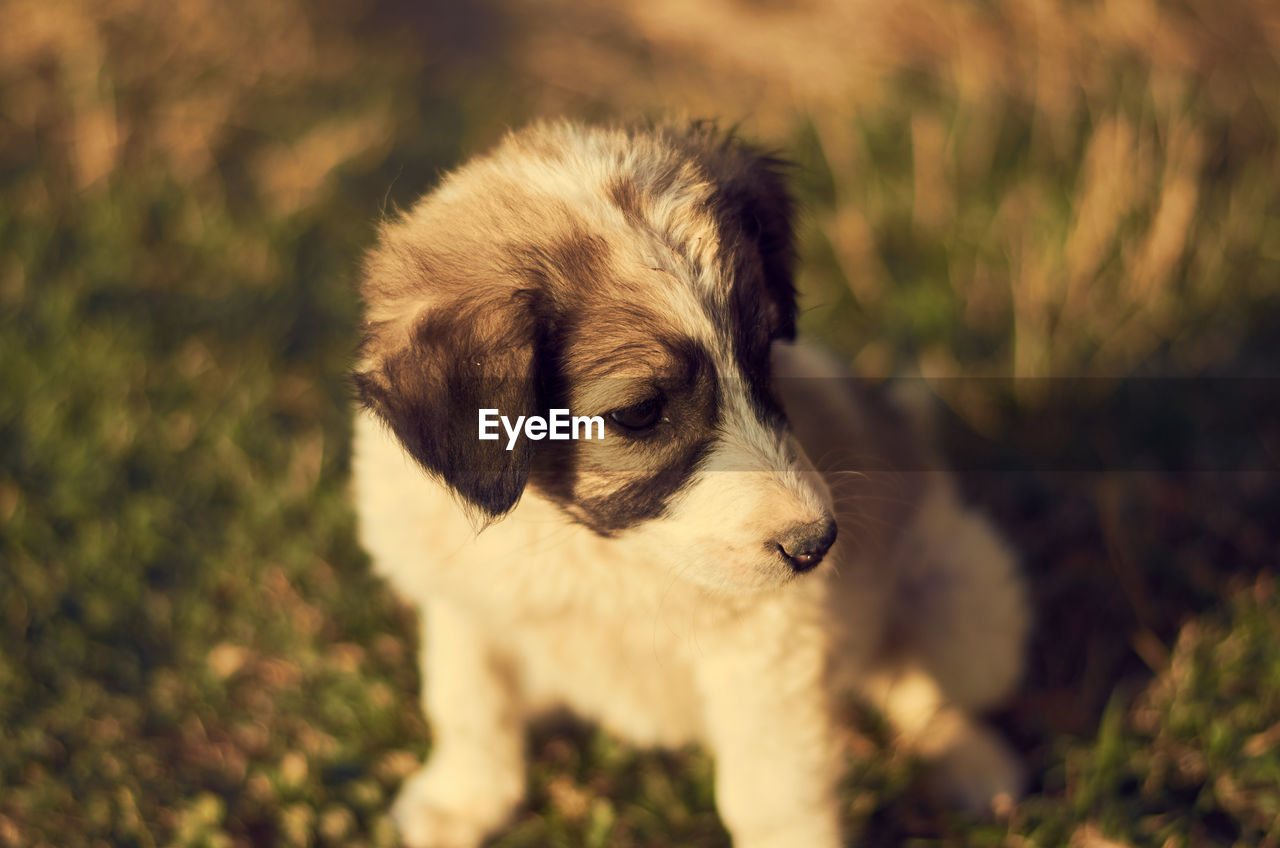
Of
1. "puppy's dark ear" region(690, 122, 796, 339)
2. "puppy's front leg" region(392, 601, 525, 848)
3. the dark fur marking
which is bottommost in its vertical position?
"puppy's front leg" region(392, 601, 525, 848)

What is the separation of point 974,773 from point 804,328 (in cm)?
202

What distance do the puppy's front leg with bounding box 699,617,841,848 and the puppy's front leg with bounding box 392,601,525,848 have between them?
687mm

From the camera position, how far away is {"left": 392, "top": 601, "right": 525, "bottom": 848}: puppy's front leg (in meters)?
2.69

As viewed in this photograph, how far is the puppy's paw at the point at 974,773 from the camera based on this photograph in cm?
286

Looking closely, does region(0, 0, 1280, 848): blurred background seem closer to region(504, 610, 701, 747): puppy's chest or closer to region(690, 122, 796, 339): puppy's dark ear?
region(504, 610, 701, 747): puppy's chest

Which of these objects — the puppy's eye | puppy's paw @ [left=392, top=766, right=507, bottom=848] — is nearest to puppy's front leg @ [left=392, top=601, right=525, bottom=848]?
puppy's paw @ [left=392, top=766, right=507, bottom=848]

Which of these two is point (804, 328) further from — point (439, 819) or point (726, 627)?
point (439, 819)

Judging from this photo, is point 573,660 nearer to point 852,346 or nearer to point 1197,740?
point 1197,740

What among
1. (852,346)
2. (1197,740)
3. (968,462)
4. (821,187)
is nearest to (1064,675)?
(1197,740)

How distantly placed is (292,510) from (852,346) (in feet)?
8.26

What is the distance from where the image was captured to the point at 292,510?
377 cm

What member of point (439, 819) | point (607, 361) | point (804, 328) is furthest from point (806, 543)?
point (804, 328)
